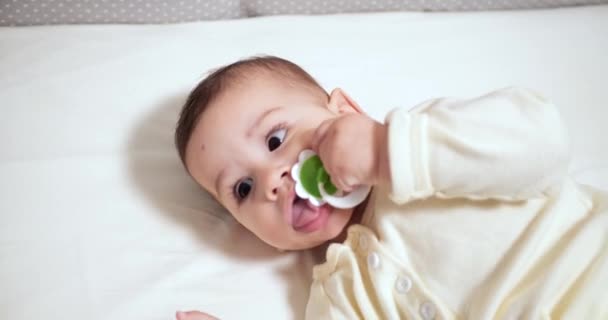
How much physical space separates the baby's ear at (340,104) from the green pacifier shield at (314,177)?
0.15 m

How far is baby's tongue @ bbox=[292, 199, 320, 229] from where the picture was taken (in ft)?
3.10

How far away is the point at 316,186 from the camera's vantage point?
2.99 ft

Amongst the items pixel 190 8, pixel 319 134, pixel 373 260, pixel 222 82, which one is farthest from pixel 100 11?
pixel 373 260

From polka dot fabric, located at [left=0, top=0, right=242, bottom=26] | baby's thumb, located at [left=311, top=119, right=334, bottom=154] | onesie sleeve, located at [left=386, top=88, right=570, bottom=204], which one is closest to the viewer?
onesie sleeve, located at [left=386, top=88, right=570, bottom=204]

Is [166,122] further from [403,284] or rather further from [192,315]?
[403,284]

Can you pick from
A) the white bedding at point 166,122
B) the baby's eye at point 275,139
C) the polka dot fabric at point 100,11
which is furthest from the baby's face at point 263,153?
the polka dot fabric at point 100,11

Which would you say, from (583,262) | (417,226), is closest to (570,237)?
(583,262)

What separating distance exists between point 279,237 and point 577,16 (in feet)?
2.99

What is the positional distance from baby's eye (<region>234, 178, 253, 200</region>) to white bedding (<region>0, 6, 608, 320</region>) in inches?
4.3

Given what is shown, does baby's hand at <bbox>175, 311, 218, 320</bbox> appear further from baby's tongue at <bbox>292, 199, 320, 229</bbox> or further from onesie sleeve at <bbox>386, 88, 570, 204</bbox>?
onesie sleeve at <bbox>386, 88, 570, 204</bbox>

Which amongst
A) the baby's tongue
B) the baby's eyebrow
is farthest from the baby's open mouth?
the baby's eyebrow

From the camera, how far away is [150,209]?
3.67ft

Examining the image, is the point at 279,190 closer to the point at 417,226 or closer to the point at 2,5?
the point at 417,226

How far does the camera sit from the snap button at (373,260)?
2.99ft
